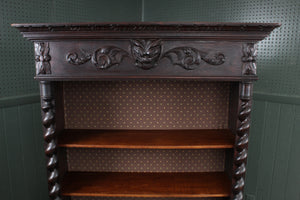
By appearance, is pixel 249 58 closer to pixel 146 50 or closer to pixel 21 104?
pixel 146 50

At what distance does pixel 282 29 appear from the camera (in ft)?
7.09

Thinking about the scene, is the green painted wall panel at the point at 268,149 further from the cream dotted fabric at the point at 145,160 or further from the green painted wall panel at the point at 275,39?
the cream dotted fabric at the point at 145,160

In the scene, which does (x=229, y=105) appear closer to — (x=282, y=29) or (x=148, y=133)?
(x=148, y=133)

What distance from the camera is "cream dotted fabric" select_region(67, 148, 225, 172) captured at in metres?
2.03

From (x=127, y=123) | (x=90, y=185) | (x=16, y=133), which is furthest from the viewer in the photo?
(x=16, y=133)

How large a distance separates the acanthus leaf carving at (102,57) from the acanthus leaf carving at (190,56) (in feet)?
0.98

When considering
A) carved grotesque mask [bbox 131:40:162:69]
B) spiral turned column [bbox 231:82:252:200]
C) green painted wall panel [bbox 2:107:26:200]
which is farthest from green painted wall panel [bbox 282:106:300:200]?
green painted wall panel [bbox 2:107:26:200]

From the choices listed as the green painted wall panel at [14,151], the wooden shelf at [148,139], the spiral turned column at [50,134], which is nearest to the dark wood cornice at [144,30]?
the spiral turned column at [50,134]

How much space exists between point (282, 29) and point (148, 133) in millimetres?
1560

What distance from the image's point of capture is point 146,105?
1.98m

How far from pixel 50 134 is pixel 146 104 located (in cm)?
77

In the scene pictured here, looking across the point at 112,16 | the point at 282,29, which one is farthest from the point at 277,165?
the point at 112,16

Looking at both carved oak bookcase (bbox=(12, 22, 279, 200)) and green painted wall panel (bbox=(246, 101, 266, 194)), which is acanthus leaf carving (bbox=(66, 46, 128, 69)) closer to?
carved oak bookcase (bbox=(12, 22, 279, 200))

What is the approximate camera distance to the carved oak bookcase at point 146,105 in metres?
1.49
